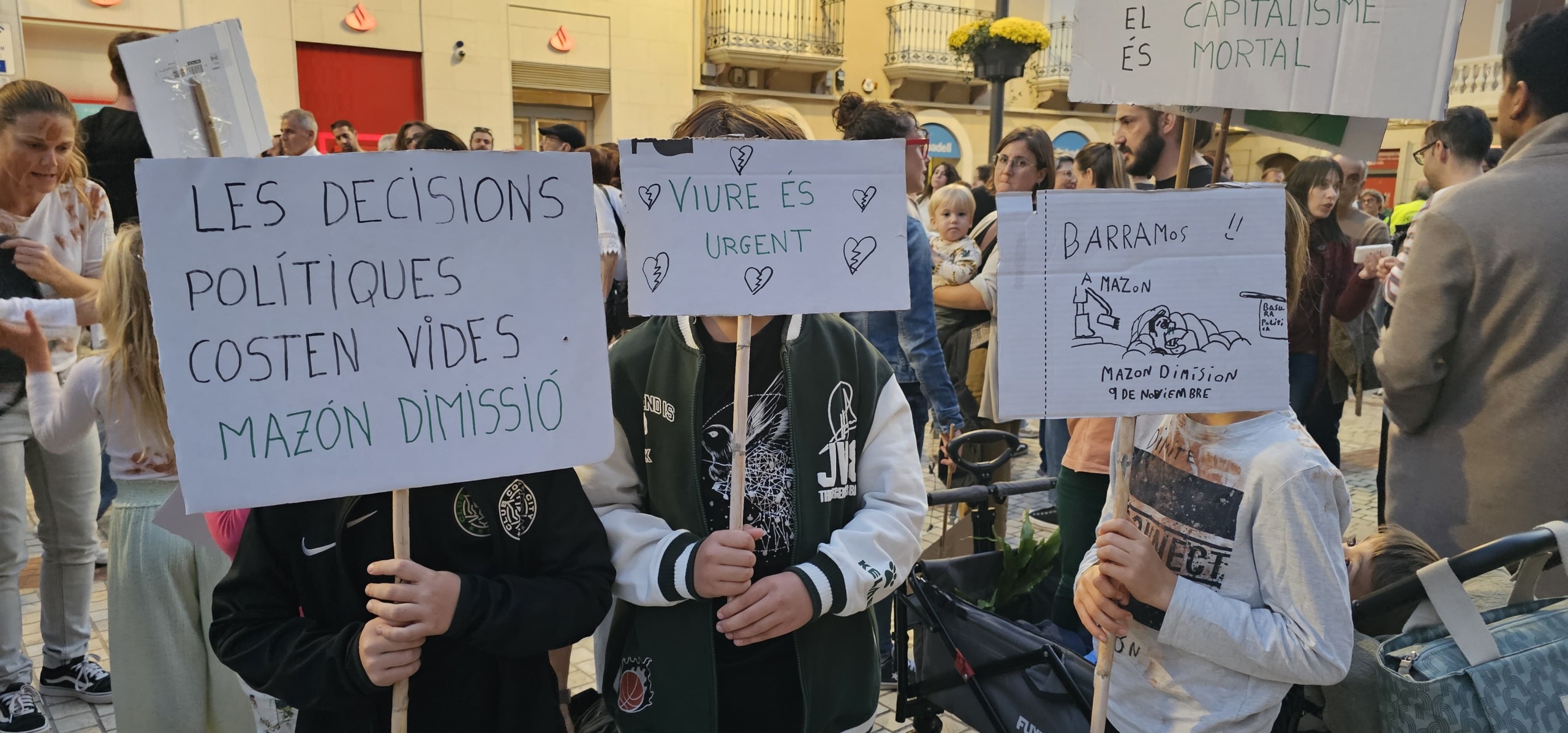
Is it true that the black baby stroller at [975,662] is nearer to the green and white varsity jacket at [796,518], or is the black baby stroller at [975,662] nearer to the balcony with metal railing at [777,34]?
the green and white varsity jacket at [796,518]

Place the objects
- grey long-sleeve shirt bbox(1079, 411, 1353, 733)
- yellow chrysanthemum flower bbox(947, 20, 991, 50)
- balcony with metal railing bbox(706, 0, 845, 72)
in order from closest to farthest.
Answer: grey long-sleeve shirt bbox(1079, 411, 1353, 733) < yellow chrysanthemum flower bbox(947, 20, 991, 50) < balcony with metal railing bbox(706, 0, 845, 72)

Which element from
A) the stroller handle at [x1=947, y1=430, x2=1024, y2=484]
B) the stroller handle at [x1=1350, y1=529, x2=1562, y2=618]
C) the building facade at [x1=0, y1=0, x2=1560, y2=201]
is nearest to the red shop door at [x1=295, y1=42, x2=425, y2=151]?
the building facade at [x1=0, y1=0, x2=1560, y2=201]

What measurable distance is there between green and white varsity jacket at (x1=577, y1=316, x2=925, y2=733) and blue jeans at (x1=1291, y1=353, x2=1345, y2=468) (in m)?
2.44

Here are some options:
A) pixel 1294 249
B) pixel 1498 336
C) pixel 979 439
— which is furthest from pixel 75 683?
pixel 1498 336

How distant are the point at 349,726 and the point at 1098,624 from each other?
120 centimetres

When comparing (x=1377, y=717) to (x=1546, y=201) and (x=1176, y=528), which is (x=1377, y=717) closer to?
(x=1176, y=528)

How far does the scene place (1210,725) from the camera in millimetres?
1556

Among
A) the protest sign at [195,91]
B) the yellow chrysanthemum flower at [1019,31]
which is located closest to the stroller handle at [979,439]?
the protest sign at [195,91]

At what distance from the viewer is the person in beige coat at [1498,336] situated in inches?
83.3

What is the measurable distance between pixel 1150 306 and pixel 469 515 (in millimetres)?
1114

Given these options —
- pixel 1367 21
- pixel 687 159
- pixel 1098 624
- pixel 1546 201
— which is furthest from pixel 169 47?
pixel 1546 201

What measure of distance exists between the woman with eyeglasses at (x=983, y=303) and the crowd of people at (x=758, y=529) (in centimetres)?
175

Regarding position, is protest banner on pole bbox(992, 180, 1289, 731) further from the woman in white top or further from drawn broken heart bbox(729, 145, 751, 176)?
the woman in white top

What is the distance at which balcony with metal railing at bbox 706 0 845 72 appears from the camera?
52.0 ft
